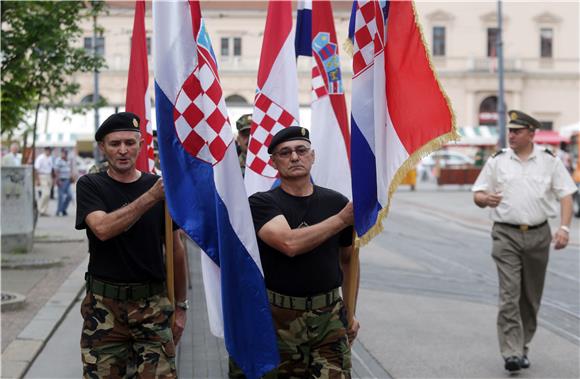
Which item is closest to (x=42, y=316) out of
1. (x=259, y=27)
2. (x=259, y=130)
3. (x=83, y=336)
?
(x=259, y=130)

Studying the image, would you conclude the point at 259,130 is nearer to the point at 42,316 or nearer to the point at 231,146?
the point at 231,146

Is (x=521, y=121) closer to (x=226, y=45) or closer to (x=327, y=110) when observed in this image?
(x=327, y=110)

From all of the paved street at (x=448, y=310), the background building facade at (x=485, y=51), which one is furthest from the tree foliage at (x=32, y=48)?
the background building facade at (x=485, y=51)

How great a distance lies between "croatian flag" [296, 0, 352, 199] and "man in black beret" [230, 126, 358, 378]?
1.70 m

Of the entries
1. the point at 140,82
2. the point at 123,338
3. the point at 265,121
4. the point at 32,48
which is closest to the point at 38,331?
the point at 140,82

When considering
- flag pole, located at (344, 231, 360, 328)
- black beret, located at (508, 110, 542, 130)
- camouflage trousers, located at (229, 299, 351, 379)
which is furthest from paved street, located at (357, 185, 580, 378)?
camouflage trousers, located at (229, 299, 351, 379)

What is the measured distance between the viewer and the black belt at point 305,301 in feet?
15.3

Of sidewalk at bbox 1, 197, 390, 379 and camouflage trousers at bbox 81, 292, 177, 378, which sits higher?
camouflage trousers at bbox 81, 292, 177, 378

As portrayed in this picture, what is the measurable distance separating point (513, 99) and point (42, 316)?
62411mm

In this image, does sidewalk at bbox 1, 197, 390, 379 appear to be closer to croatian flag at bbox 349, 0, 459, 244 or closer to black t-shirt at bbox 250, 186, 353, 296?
black t-shirt at bbox 250, 186, 353, 296

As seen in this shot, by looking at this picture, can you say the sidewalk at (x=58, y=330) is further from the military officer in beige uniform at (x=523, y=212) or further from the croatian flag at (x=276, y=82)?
the croatian flag at (x=276, y=82)

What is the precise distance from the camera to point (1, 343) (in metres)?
8.06

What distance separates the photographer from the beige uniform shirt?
7.52 meters

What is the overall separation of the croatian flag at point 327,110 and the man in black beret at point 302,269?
5.59 feet
